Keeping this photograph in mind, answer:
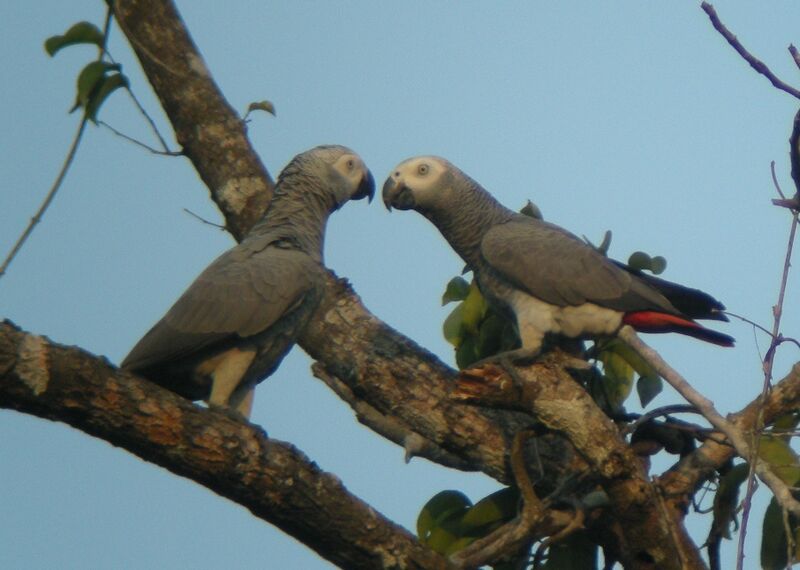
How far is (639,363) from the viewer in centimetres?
A: 598

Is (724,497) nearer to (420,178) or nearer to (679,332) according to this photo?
(679,332)

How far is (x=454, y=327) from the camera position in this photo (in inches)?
246

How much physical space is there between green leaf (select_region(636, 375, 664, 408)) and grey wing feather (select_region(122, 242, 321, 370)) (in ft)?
6.57

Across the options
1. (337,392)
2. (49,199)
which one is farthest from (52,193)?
(337,392)

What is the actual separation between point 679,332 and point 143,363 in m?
3.11

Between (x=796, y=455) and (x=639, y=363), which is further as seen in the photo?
(x=639, y=363)

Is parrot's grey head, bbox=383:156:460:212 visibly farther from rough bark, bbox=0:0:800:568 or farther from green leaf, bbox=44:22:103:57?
green leaf, bbox=44:22:103:57

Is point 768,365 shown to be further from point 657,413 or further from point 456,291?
point 456,291

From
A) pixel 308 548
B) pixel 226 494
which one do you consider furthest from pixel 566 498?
pixel 226 494

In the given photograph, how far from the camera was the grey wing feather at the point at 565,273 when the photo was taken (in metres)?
6.04

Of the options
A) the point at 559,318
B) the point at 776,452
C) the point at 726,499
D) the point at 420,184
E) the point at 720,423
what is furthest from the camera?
the point at 420,184

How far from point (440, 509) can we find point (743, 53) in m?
3.25

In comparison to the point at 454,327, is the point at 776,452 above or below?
below

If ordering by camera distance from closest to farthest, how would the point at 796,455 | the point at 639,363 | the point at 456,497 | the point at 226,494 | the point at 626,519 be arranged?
the point at 226,494 < the point at 626,519 < the point at 796,455 < the point at 456,497 < the point at 639,363
